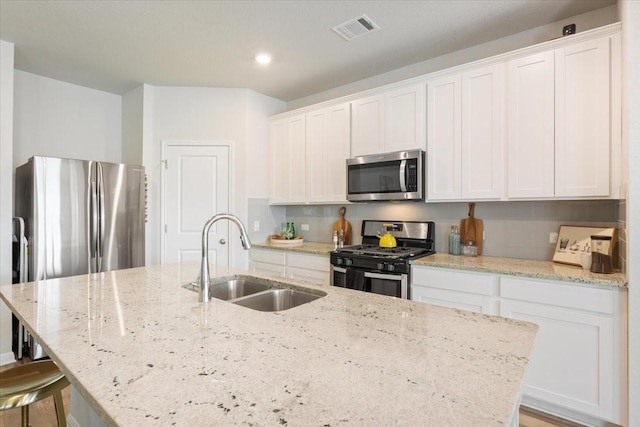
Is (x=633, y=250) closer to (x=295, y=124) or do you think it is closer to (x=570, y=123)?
(x=570, y=123)

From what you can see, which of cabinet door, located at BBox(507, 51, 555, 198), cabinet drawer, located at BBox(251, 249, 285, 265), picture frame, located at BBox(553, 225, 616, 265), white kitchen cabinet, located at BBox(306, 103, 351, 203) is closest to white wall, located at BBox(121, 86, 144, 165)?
cabinet drawer, located at BBox(251, 249, 285, 265)

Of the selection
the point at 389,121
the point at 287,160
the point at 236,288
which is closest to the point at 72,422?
the point at 236,288

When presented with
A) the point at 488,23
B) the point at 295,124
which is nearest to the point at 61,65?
the point at 295,124

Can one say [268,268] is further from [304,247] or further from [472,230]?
[472,230]

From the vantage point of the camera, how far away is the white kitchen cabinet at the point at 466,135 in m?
2.47

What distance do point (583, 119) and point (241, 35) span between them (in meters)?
2.53

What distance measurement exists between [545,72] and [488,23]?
23.6 inches

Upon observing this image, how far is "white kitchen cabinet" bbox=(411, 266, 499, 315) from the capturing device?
2.23m

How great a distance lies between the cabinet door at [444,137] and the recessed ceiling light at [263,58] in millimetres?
1465

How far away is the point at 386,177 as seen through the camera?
2.98m

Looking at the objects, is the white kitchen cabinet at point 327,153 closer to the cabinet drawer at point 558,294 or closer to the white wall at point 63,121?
the cabinet drawer at point 558,294

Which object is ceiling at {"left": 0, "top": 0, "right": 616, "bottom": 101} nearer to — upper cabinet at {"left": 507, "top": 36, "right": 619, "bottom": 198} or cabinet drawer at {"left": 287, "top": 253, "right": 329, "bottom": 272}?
upper cabinet at {"left": 507, "top": 36, "right": 619, "bottom": 198}

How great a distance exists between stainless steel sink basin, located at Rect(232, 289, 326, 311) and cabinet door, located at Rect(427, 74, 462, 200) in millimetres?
1630

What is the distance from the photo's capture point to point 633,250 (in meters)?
1.74
